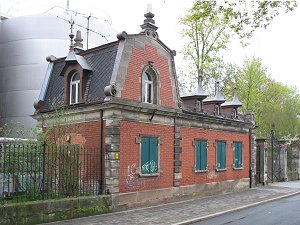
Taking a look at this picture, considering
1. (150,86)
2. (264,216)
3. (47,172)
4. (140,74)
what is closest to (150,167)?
(150,86)

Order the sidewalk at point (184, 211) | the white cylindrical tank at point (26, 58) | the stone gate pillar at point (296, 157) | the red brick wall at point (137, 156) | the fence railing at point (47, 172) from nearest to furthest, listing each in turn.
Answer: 1. the sidewalk at point (184, 211)
2. the fence railing at point (47, 172)
3. the red brick wall at point (137, 156)
4. the white cylindrical tank at point (26, 58)
5. the stone gate pillar at point (296, 157)

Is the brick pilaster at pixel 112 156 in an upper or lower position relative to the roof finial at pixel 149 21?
lower

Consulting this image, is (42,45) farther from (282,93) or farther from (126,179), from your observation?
(282,93)

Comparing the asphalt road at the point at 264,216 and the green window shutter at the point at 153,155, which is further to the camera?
the green window shutter at the point at 153,155

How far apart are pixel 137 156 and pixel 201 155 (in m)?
5.21

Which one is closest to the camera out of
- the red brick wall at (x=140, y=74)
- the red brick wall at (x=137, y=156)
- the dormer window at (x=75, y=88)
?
the red brick wall at (x=137, y=156)

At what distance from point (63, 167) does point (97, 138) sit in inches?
72.3

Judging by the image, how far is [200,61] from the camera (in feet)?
104

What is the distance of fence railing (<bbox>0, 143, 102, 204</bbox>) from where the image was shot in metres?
12.7

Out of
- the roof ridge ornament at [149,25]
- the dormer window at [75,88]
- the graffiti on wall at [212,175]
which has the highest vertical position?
the roof ridge ornament at [149,25]

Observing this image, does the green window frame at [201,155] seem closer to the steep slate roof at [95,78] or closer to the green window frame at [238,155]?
the green window frame at [238,155]

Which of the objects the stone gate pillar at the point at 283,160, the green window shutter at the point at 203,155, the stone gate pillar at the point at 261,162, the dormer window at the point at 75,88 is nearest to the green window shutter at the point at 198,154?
the green window shutter at the point at 203,155

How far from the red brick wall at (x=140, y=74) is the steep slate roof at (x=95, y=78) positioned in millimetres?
772

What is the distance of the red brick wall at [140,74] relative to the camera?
1532 cm
